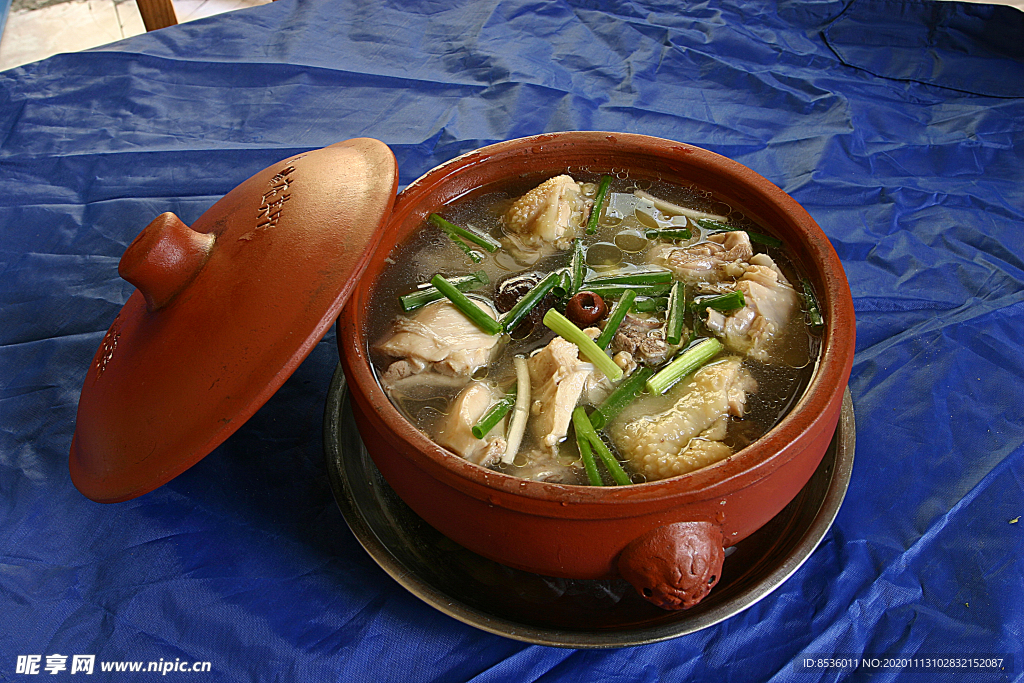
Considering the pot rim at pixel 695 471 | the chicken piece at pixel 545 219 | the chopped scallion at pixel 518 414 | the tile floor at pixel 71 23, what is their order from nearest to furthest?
the pot rim at pixel 695 471 < the chopped scallion at pixel 518 414 < the chicken piece at pixel 545 219 < the tile floor at pixel 71 23

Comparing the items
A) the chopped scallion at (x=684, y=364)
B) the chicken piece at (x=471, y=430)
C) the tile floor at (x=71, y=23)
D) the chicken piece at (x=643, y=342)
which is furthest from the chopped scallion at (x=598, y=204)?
the tile floor at (x=71, y=23)

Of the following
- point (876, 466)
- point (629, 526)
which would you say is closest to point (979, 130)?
point (876, 466)

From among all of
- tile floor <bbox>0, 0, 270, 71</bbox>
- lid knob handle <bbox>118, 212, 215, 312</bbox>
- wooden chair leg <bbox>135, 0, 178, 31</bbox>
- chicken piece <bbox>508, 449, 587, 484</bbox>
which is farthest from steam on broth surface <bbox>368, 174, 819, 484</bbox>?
tile floor <bbox>0, 0, 270, 71</bbox>

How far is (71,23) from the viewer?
5.13 m

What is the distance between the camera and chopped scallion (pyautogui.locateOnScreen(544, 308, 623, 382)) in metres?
1.51

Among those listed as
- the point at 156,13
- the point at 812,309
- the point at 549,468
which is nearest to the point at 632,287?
the point at 812,309

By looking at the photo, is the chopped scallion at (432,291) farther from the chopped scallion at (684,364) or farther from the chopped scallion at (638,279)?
the chopped scallion at (684,364)

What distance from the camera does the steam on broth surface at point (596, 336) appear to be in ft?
4.73

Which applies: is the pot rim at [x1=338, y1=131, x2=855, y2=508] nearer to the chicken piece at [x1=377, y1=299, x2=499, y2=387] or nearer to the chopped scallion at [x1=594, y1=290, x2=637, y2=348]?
the chicken piece at [x1=377, y1=299, x2=499, y2=387]

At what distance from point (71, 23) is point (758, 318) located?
5575 mm

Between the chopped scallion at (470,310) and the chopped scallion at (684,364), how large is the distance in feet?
1.20

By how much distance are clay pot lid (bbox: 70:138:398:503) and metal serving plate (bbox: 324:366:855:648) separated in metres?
0.44

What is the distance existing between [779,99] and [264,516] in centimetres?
257

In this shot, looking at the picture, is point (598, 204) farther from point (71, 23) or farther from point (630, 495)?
point (71, 23)
